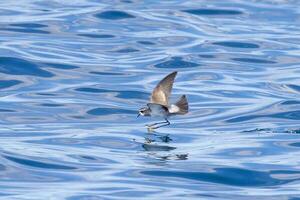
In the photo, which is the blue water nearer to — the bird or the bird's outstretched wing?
the bird

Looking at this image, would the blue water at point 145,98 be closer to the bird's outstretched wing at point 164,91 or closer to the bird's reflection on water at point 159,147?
the bird's reflection on water at point 159,147

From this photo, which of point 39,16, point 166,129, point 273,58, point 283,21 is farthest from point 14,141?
point 283,21

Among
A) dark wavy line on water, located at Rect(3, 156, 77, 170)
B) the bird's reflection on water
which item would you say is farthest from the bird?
dark wavy line on water, located at Rect(3, 156, 77, 170)

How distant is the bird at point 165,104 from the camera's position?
→ 13.5 m

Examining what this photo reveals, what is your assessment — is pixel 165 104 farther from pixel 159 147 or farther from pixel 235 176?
pixel 235 176

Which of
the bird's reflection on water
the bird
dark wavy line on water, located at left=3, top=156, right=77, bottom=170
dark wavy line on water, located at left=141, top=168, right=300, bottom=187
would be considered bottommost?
dark wavy line on water, located at left=141, top=168, right=300, bottom=187

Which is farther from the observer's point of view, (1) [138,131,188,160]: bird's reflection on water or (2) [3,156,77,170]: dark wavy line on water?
(1) [138,131,188,160]: bird's reflection on water

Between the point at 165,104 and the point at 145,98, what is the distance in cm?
346

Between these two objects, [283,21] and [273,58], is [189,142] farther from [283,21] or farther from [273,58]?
[283,21]

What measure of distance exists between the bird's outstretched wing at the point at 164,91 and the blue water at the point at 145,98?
54cm

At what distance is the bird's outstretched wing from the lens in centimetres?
1373

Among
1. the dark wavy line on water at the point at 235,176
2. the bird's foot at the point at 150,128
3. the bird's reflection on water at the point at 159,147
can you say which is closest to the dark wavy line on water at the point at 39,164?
the dark wavy line on water at the point at 235,176

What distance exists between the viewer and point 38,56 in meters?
19.5

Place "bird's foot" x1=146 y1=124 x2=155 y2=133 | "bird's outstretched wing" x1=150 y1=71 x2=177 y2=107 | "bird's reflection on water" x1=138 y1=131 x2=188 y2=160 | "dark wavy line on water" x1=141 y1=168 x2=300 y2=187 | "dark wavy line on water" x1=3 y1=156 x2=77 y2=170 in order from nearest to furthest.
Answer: "dark wavy line on water" x1=141 y1=168 x2=300 y2=187, "dark wavy line on water" x1=3 y1=156 x2=77 y2=170, "bird's reflection on water" x1=138 y1=131 x2=188 y2=160, "bird's outstretched wing" x1=150 y1=71 x2=177 y2=107, "bird's foot" x1=146 y1=124 x2=155 y2=133
